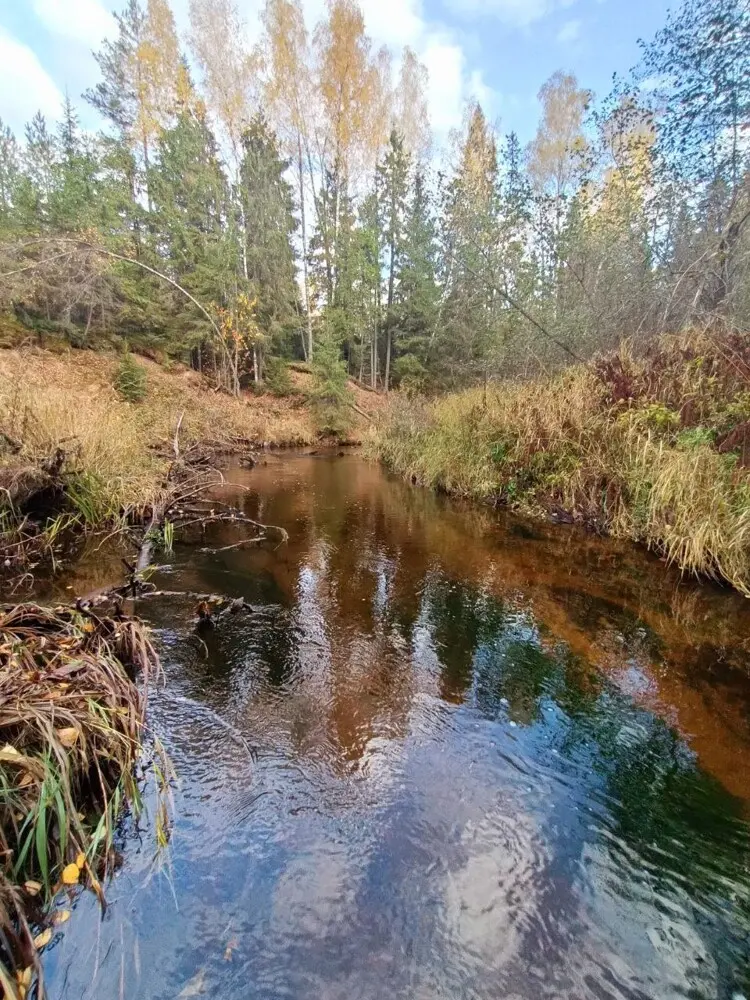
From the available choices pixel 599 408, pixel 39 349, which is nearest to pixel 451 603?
pixel 599 408

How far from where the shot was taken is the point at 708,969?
1506mm

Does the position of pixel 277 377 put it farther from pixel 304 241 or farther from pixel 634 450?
pixel 634 450

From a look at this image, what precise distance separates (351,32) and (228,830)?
24405 millimetres

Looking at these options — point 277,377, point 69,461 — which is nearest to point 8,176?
point 277,377

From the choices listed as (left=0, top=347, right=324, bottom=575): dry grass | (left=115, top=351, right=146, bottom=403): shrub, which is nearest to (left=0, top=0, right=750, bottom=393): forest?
(left=115, top=351, right=146, bottom=403): shrub

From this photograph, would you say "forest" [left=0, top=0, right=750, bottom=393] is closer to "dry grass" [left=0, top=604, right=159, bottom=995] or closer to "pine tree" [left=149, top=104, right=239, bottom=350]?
"pine tree" [left=149, top=104, right=239, bottom=350]

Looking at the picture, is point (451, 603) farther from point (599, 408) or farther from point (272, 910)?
point (599, 408)

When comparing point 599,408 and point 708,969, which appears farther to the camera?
point 599,408

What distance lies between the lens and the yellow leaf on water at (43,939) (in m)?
1.39

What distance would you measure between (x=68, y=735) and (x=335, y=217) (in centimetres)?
2206

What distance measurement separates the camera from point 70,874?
4.96 ft

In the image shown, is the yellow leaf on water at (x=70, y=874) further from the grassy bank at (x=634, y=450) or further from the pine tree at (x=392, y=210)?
the pine tree at (x=392, y=210)

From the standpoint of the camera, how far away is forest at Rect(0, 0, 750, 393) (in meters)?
8.53

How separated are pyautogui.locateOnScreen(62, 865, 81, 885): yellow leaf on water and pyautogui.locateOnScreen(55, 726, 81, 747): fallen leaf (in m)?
0.38
